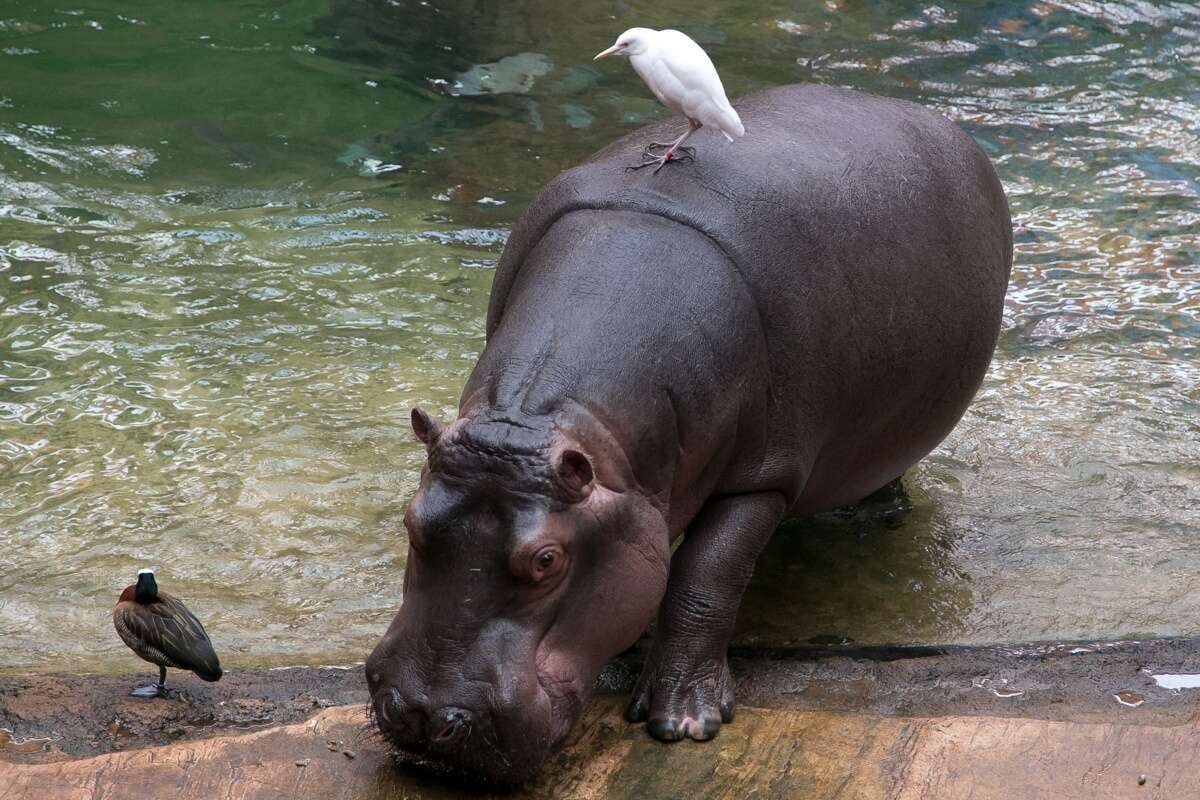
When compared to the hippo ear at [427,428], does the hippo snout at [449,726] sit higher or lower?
lower

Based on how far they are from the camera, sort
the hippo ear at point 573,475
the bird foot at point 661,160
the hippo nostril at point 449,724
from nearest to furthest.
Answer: the hippo nostril at point 449,724 < the hippo ear at point 573,475 < the bird foot at point 661,160

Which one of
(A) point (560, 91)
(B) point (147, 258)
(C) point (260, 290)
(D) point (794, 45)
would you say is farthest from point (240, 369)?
(D) point (794, 45)

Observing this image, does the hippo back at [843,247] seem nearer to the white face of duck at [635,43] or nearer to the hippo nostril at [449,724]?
the white face of duck at [635,43]

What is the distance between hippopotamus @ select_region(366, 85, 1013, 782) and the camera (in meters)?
3.50

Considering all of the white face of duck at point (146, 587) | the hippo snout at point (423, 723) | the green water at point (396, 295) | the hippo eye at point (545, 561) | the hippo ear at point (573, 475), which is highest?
the hippo ear at point (573, 475)

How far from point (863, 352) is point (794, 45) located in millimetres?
7933

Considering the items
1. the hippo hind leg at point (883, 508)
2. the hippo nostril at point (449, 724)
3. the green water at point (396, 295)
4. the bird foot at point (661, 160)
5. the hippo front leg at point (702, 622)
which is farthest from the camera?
the hippo hind leg at point (883, 508)

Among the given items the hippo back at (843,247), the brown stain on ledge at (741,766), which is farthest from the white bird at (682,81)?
the brown stain on ledge at (741,766)

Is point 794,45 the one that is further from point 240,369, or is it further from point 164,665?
point 164,665

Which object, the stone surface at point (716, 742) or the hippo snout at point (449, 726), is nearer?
the hippo snout at point (449, 726)

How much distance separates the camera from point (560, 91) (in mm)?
11117

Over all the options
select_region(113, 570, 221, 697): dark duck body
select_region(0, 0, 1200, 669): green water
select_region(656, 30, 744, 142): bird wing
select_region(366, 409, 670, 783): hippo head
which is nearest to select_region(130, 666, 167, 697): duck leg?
select_region(113, 570, 221, 697): dark duck body

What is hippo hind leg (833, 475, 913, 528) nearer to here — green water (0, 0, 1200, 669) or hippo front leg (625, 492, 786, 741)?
green water (0, 0, 1200, 669)

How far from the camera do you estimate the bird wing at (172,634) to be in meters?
3.91
